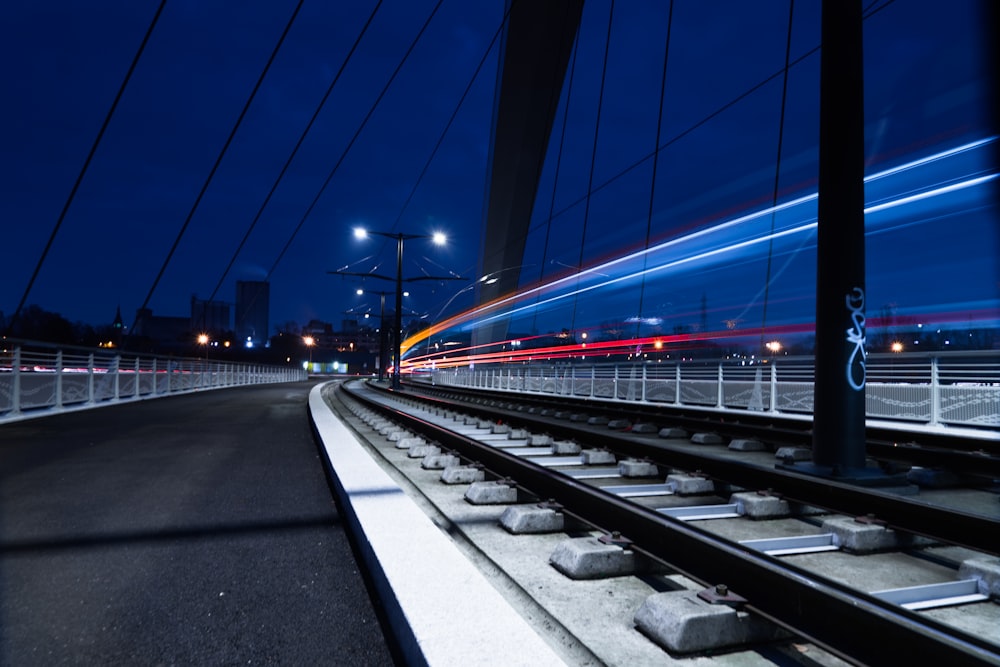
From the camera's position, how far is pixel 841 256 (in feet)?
18.1

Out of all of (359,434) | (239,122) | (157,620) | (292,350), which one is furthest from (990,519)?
(292,350)

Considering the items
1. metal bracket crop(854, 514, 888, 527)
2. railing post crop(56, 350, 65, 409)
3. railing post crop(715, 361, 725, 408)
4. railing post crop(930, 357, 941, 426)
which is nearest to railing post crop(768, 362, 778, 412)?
railing post crop(715, 361, 725, 408)

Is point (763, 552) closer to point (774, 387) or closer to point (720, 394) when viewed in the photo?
point (774, 387)

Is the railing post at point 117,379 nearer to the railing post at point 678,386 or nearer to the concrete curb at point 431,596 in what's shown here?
the railing post at point 678,386

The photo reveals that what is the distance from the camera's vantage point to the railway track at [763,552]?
2.20 m

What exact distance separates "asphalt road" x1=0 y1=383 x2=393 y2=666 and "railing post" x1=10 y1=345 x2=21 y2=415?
6000 millimetres

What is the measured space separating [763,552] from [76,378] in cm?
1739

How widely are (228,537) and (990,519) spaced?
435 cm

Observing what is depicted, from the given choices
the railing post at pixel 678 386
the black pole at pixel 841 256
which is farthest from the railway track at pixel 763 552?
the railing post at pixel 678 386

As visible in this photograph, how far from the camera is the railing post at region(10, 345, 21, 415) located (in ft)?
40.4

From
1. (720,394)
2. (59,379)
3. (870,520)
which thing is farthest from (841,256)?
(59,379)

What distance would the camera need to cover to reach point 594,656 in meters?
2.19

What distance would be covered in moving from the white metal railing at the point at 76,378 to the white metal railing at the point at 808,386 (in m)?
13.8

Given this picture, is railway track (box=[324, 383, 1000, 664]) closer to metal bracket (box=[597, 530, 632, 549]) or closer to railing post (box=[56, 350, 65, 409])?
metal bracket (box=[597, 530, 632, 549])
